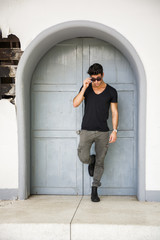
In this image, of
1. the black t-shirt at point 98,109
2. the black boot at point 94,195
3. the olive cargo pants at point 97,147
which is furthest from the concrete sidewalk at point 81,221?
the black t-shirt at point 98,109

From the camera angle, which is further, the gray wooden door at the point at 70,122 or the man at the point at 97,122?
the gray wooden door at the point at 70,122

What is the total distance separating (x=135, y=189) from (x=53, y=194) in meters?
1.33

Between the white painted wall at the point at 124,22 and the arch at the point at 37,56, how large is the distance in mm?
83

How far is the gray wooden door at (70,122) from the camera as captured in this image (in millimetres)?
4809

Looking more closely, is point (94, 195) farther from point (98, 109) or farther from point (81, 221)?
point (98, 109)

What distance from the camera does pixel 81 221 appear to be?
11.6 feet

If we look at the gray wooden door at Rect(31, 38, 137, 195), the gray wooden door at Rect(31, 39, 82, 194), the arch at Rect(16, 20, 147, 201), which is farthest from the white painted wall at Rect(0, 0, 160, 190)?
the gray wooden door at Rect(31, 39, 82, 194)

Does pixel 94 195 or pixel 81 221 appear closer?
pixel 81 221

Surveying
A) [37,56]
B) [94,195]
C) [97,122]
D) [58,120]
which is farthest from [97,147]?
[37,56]

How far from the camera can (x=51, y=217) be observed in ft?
12.1

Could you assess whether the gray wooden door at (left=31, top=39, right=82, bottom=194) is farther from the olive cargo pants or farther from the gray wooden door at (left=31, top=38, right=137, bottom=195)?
the olive cargo pants

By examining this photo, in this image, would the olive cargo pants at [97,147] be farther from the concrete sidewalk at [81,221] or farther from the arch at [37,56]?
the arch at [37,56]

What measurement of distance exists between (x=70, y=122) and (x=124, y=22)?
1.75 metres

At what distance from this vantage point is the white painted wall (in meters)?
4.34
